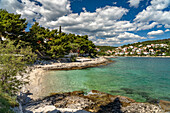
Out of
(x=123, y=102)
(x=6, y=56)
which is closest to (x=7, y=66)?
(x=6, y=56)

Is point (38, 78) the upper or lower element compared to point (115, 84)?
upper

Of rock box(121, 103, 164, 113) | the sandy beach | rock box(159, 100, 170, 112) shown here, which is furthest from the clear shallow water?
rock box(121, 103, 164, 113)

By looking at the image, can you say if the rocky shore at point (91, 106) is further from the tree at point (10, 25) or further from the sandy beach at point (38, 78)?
the tree at point (10, 25)

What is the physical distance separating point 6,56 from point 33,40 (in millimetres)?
25344

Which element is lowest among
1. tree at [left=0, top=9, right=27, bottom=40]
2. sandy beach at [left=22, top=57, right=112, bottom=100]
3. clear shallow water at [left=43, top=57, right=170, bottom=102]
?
clear shallow water at [left=43, top=57, right=170, bottom=102]

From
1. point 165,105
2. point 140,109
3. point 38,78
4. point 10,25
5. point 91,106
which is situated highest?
point 10,25

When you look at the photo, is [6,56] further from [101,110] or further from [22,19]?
[22,19]

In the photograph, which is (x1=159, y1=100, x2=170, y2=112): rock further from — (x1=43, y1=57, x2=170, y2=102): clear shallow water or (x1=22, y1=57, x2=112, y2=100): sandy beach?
(x1=22, y1=57, x2=112, y2=100): sandy beach

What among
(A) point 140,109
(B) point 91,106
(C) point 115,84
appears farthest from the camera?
(C) point 115,84

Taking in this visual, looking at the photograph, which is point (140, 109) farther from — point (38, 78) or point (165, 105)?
point (38, 78)

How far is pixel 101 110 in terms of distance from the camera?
7.91 metres

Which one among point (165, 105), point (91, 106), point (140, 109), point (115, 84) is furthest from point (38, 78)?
point (165, 105)

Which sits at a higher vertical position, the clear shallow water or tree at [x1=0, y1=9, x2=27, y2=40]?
tree at [x1=0, y1=9, x2=27, y2=40]

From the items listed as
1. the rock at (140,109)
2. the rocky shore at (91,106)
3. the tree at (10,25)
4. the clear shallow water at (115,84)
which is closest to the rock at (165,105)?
the rocky shore at (91,106)
